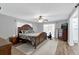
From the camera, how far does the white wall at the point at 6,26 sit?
1.77 m

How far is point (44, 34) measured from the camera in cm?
209

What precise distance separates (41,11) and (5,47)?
3.28 feet

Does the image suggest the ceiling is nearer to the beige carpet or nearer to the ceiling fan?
the ceiling fan

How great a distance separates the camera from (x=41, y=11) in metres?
2.01

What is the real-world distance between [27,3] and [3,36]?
756 mm

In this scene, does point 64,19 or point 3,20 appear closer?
point 3,20

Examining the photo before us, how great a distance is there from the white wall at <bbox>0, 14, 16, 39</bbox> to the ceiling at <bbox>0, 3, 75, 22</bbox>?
110 mm

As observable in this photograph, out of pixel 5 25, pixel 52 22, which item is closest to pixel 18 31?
pixel 5 25

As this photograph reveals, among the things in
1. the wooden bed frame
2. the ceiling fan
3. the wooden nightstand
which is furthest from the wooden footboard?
the wooden nightstand

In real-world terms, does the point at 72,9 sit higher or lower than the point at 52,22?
higher

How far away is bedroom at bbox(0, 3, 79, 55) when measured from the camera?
71.6 inches

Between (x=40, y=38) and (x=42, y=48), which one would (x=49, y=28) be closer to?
(x=40, y=38)

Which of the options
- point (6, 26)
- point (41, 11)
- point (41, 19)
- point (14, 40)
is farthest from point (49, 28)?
point (6, 26)
